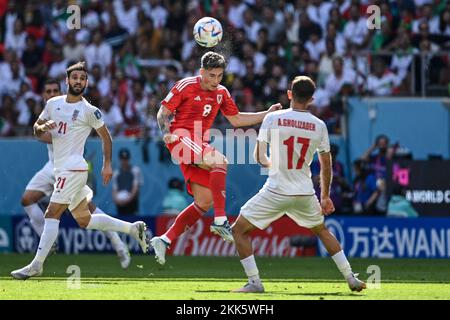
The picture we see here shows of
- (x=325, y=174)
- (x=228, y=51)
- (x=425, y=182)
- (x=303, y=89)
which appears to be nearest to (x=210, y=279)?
(x=325, y=174)

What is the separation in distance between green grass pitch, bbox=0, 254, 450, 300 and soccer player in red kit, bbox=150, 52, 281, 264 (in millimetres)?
688

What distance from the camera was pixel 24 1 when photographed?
26.4m

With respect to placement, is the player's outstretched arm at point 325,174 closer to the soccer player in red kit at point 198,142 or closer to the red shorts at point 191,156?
the soccer player in red kit at point 198,142

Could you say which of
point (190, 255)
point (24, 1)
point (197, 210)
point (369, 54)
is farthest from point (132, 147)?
point (197, 210)

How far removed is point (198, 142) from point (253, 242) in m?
6.13

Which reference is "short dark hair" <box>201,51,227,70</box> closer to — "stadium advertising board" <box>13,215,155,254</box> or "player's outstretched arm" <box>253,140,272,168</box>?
"player's outstretched arm" <box>253,140,272,168</box>

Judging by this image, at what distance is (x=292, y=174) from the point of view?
453 inches

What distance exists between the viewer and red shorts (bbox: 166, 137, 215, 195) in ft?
45.1

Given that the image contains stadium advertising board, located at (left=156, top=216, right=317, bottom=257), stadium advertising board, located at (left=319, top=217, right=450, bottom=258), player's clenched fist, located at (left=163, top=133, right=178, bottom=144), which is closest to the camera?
player's clenched fist, located at (left=163, top=133, right=178, bottom=144)

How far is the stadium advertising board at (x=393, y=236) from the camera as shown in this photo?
18.9 m

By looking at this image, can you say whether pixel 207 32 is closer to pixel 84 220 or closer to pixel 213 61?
pixel 213 61

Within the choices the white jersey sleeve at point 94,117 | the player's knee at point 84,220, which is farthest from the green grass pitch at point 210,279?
the white jersey sleeve at point 94,117

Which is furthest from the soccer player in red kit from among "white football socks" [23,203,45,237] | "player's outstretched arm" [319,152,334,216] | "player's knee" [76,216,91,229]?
"white football socks" [23,203,45,237]

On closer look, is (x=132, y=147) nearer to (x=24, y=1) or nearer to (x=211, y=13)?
(x=211, y=13)
